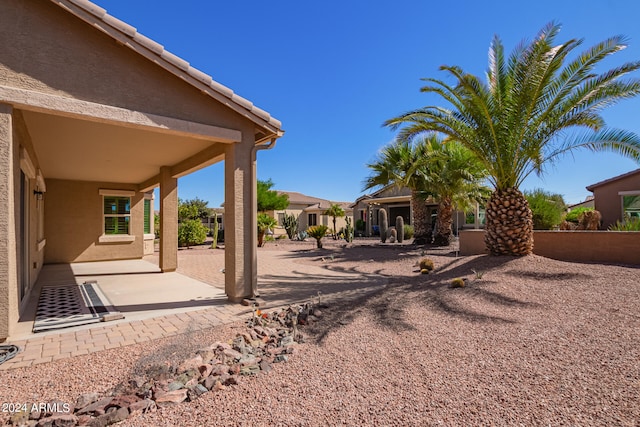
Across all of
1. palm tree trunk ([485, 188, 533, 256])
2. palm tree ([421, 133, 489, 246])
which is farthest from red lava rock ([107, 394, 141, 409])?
palm tree ([421, 133, 489, 246])

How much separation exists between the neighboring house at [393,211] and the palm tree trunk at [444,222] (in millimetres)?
8725

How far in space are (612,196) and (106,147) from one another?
22806 millimetres

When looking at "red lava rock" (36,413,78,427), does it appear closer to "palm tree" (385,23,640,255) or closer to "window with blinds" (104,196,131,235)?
"palm tree" (385,23,640,255)

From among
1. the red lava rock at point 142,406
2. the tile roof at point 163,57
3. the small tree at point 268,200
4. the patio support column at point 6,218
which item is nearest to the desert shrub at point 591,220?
the tile roof at point 163,57

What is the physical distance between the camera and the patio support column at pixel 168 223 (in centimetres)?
1059

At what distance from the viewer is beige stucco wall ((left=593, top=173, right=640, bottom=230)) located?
55.7ft

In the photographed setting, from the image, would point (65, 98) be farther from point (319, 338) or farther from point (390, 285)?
point (390, 285)

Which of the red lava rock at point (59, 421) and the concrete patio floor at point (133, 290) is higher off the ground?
the concrete patio floor at point (133, 290)

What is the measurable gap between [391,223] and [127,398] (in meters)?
29.9

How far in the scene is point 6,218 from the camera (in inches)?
169

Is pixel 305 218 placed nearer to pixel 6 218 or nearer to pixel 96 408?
pixel 6 218

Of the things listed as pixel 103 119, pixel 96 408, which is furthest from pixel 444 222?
pixel 96 408

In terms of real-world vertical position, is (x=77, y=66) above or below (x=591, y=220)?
above

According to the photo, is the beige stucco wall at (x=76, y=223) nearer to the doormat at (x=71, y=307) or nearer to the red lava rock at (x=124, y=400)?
the doormat at (x=71, y=307)
